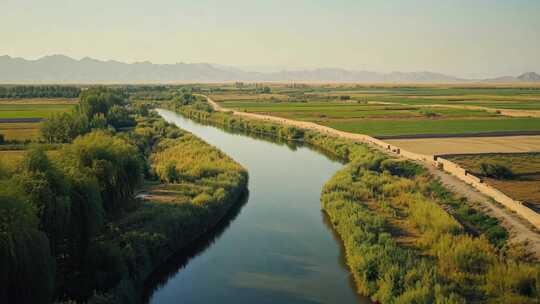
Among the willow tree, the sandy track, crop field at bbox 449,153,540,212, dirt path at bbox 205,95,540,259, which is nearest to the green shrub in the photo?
dirt path at bbox 205,95,540,259

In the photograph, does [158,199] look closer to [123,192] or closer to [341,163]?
[123,192]

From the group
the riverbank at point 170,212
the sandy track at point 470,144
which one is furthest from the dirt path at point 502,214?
the riverbank at point 170,212

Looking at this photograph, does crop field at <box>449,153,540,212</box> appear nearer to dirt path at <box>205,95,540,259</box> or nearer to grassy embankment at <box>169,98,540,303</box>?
dirt path at <box>205,95,540,259</box>

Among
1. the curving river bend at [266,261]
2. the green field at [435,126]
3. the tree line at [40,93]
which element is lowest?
the curving river bend at [266,261]

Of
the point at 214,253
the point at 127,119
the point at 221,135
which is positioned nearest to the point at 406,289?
the point at 214,253

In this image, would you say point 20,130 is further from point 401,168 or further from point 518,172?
point 518,172

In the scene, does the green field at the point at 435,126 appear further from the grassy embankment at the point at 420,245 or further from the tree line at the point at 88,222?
the tree line at the point at 88,222
